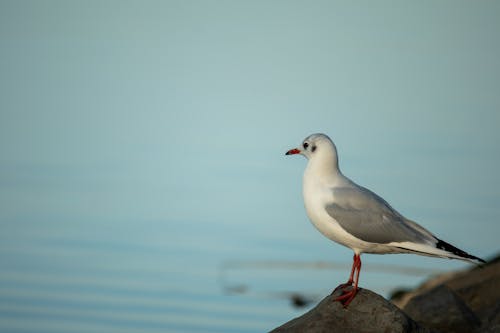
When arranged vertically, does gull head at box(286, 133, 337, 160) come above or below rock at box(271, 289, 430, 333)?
above

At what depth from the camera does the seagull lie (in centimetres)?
1038

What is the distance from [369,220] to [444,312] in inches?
112

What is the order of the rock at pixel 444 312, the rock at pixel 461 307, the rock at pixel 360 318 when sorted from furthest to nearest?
the rock at pixel 444 312
the rock at pixel 461 307
the rock at pixel 360 318

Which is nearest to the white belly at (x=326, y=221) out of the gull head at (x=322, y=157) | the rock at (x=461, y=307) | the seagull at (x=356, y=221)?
the seagull at (x=356, y=221)

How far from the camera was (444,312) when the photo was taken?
12.6 m

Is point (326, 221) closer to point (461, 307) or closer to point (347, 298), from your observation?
point (347, 298)

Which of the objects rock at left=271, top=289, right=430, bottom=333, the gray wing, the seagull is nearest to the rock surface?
rock at left=271, top=289, right=430, bottom=333

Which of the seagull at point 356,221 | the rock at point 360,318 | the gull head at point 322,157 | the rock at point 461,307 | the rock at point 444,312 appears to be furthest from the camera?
the rock at point 444,312

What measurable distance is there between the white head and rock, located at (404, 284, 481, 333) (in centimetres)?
280

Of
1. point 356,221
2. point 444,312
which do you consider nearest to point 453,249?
point 356,221

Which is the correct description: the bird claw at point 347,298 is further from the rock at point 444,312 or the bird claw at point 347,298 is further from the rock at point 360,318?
the rock at point 444,312

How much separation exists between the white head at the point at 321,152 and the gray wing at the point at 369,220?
0.37 meters

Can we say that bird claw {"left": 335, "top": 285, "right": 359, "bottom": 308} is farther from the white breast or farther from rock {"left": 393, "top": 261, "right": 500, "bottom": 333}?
rock {"left": 393, "top": 261, "right": 500, "bottom": 333}

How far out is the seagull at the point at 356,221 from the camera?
10375 mm
